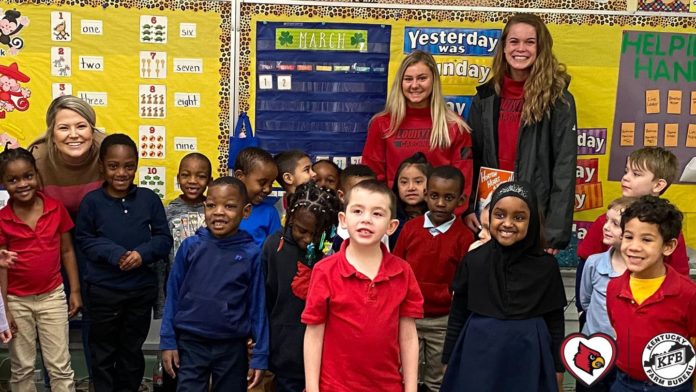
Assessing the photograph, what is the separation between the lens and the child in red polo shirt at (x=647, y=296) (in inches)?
142

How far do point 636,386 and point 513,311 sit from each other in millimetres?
612

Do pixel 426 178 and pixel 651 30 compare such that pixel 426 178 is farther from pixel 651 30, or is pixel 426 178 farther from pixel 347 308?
pixel 651 30

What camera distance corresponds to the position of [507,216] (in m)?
3.81

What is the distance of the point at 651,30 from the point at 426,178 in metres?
2.09

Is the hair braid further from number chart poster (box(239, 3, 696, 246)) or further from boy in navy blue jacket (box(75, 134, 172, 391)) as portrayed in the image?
number chart poster (box(239, 3, 696, 246))

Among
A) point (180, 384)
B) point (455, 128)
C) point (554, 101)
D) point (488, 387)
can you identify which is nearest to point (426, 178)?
point (455, 128)

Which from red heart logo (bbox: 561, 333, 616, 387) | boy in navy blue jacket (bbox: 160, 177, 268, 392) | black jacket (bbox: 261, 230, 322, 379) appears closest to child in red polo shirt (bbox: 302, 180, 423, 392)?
black jacket (bbox: 261, 230, 322, 379)

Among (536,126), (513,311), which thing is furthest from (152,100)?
(513,311)

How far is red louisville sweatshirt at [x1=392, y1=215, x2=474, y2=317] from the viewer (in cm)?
445

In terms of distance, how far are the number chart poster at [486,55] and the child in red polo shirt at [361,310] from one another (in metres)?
2.17

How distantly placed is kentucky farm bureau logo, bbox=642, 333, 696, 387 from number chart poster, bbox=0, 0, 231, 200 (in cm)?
318

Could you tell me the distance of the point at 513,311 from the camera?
382cm

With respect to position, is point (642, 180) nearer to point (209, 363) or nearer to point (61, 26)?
point (209, 363)

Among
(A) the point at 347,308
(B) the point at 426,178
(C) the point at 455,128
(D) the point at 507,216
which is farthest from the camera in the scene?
(C) the point at 455,128
